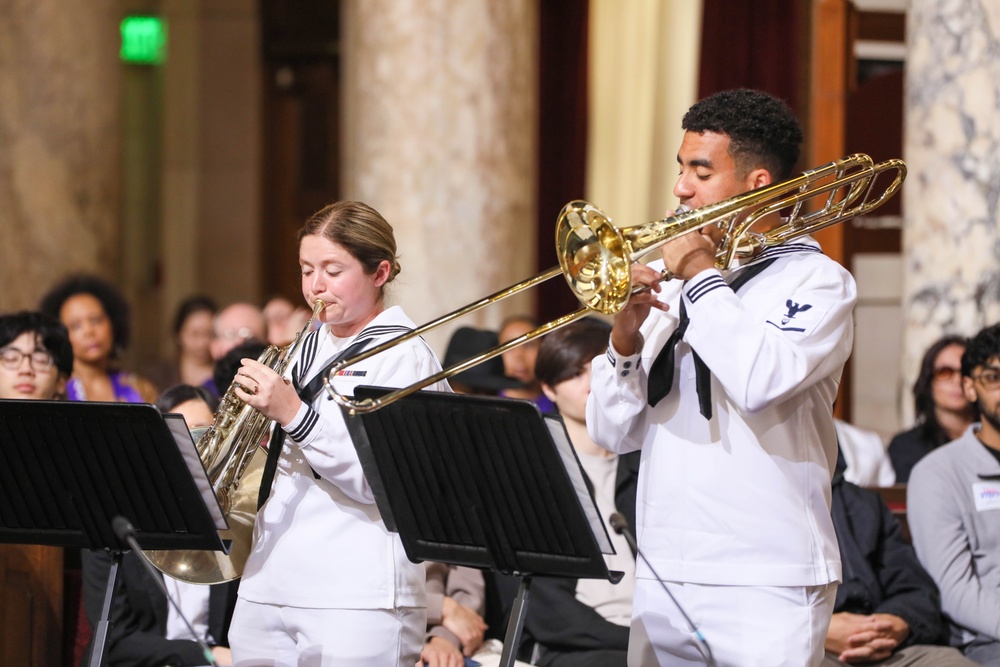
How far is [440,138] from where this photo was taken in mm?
6617

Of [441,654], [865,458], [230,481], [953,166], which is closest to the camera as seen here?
[230,481]

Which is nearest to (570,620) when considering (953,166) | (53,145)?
(953,166)

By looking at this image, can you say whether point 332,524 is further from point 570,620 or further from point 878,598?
point 878,598

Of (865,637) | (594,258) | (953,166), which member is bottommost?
(865,637)

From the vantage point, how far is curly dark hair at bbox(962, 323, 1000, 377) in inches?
175

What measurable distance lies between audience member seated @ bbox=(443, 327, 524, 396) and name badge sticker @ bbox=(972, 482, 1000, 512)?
207 cm

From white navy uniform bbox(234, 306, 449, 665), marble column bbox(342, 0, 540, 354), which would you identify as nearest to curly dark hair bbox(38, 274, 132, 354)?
marble column bbox(342, 0, 540, 354)

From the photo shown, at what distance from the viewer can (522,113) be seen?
6.85 m

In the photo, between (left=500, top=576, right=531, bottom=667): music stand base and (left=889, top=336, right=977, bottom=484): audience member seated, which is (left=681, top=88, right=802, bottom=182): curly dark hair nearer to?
(left=500, top=576, right=531, bottom=667): music stand base

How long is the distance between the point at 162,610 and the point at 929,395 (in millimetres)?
3260

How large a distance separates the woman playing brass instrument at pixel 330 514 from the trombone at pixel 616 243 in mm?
164

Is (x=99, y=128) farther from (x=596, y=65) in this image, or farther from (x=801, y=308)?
(x=801, y=308)

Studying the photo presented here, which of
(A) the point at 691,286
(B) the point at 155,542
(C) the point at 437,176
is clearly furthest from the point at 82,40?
(A) the point at 691,286

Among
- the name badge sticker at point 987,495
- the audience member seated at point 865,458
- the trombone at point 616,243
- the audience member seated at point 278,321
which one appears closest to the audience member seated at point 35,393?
the trombone at point 616,243
